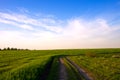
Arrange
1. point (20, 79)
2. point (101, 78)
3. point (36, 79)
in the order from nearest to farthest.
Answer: point (20, 79) < point (36, 79) < point (101, 78)

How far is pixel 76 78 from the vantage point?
25.6m

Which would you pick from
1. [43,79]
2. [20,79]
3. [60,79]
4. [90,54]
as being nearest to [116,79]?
[60,79]

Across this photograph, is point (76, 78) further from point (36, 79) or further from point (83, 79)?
point (36, 79)

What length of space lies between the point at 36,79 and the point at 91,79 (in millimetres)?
6567

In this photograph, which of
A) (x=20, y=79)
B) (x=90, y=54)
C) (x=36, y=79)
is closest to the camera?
(x=20, y=79)

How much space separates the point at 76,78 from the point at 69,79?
4.44 feet

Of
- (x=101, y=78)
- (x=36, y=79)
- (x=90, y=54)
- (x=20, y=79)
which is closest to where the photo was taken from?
(x=20, y=79)

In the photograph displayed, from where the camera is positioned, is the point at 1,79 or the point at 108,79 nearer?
Answer: the point at 1,79

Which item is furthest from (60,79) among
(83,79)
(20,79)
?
(20,79)

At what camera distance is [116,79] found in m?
25.0

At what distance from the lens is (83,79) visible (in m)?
24.8

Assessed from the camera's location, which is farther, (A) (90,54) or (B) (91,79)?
(A) (90,54)

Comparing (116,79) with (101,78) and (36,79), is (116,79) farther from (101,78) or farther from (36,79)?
(36,79)

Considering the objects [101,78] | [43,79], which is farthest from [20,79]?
[101,78]
